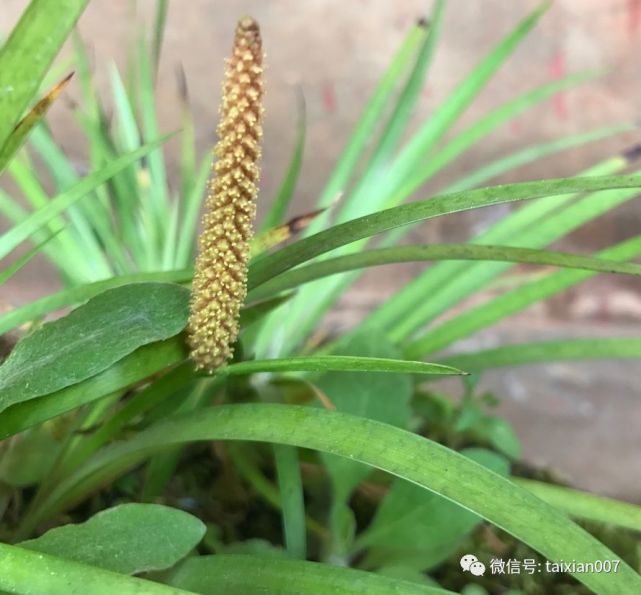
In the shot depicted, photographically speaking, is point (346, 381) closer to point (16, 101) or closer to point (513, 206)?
point (16, 101)

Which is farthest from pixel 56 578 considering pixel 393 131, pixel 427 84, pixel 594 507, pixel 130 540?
pixel 427 84

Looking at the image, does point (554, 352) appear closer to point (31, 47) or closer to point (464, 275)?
point (464, 275)

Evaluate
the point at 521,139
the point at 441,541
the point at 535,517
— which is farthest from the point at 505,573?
the point at 521,139

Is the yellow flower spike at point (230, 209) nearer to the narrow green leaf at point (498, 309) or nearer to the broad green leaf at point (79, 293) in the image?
the broad green leaf at point (79, 293)

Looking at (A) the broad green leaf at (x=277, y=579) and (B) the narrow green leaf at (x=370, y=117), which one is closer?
(A) the broad green leaf at (x=277, y=579)

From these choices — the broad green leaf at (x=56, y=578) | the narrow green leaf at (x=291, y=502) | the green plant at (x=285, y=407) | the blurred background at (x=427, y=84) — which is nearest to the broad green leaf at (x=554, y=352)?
the green plant at (x=285, y=407)
